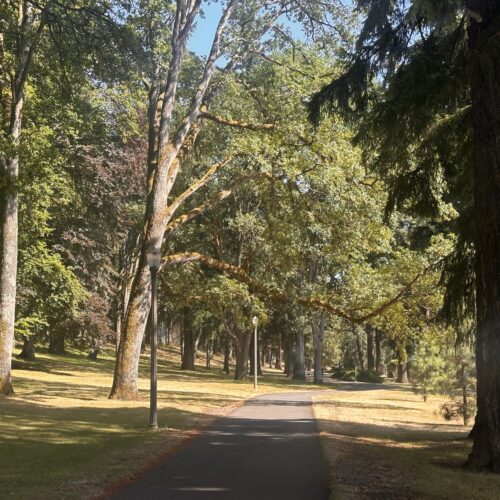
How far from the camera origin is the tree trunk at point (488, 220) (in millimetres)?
8039

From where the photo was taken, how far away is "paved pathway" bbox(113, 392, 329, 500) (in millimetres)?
6754

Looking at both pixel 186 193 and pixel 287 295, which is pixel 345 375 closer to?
pixel 287 295

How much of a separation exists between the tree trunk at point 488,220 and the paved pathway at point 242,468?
2.38 metres

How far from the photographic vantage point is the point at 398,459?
9.50m

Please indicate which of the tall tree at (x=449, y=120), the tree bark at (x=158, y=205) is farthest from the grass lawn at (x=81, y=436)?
the tall tree at (x=449, y=120)

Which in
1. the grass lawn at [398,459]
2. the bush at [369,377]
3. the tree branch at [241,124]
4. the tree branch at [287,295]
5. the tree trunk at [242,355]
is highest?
the tree branch at [241,124]

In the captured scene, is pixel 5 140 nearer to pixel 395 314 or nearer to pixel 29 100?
pixel 29 100

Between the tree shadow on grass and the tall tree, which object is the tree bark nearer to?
the tree shadow on grass

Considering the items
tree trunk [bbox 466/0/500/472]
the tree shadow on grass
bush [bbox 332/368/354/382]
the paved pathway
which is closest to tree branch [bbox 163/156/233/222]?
the paved pathway

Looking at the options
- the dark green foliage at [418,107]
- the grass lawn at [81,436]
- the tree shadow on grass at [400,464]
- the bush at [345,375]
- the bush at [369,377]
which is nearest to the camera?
the tree shadow on grass at [400,464]

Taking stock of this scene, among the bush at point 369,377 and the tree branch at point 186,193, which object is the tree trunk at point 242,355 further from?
the tree branch at point 186,193

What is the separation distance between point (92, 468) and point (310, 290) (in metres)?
16.4

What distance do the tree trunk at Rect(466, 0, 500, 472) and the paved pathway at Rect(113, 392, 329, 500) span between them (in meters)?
2.38

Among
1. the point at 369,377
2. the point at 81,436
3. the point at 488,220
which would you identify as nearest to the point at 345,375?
the point at 369,377
